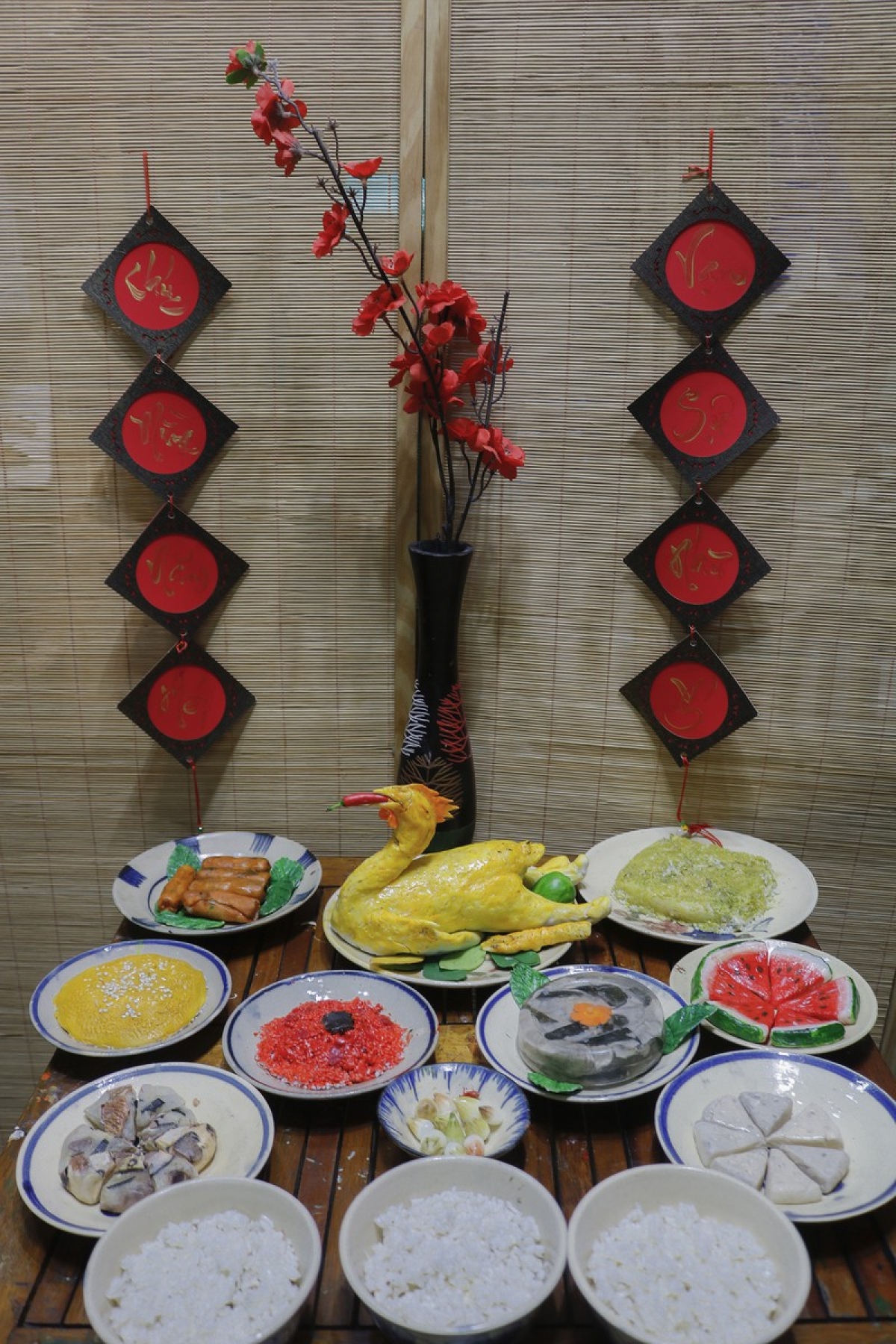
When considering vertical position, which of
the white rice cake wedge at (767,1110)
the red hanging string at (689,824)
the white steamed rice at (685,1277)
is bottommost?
the white steamed rice at (685,1277)

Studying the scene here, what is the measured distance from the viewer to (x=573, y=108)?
1812mm

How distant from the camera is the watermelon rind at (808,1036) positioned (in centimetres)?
158

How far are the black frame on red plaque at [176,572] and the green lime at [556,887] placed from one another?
83 cm

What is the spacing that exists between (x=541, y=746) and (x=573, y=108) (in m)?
1.18

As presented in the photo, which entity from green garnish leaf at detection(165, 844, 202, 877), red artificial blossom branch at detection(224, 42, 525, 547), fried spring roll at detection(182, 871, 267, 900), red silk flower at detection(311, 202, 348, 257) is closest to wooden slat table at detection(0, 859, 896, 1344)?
fried spring roll at detection(182, 871, 267, 900)

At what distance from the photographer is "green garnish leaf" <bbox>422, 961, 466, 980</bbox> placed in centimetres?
171

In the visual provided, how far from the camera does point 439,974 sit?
5.66 ft

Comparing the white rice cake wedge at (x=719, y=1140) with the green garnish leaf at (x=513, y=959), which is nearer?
the white rice cake wedge at (x=719, y=1140)

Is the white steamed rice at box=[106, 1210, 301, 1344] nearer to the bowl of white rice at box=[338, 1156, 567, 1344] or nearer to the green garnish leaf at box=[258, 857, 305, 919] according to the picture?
the bowl of white rice at box=[338, 1156, 567, 1344]

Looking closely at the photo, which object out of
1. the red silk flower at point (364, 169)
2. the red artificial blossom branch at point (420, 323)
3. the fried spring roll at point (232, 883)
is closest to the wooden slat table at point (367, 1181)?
the fried spring roll at point (232, 883)

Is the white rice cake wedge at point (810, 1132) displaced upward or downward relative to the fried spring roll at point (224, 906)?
downward

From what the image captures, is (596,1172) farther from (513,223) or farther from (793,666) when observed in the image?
(513,223)

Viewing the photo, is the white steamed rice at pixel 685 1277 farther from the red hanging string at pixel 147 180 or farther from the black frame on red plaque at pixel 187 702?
the red hanging string at pixel 147 180

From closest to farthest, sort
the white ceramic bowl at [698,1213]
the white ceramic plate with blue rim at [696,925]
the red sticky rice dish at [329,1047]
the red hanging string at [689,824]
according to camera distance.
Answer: the white ceramic bowl at [698,1213], the red sticky rice dish at [329,1047], the white ceramic plate with blue rim at [696,925], the red hanging string at [689,824]
